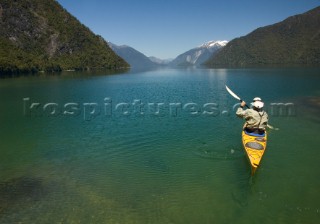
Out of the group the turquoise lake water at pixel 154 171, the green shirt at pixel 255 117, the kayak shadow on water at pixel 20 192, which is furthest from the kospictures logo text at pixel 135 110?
the kayak shadow on water at pixel 20 192

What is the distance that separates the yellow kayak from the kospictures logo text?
1557 cm

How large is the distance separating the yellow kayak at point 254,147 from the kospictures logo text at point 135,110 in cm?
1557

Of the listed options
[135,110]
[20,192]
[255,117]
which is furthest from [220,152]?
[135,110]

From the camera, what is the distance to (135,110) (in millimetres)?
41031

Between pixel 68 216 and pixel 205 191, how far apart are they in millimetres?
7495

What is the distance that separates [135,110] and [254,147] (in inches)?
934

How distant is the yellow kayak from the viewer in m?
18.1

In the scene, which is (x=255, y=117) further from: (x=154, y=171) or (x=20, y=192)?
(x=20, y=192)

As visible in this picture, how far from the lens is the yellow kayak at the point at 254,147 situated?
711 inches

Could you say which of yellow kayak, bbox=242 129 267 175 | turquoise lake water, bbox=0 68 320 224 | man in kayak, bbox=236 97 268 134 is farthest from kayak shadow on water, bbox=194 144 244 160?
man in kayak, bbox=236 97 268 134

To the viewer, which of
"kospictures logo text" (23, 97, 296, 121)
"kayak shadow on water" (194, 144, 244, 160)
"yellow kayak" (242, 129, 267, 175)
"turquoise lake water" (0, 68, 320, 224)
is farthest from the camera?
"kospictures logo text" (23, 97, 296, 121)

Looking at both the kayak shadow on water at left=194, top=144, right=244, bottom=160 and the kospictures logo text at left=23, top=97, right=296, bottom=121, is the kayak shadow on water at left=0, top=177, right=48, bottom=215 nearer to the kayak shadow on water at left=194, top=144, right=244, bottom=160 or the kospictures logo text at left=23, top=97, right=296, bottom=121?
the kayak shadow on water at left=194, top=144, right=244, bottom=160

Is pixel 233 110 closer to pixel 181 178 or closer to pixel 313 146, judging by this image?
pixel 313 146

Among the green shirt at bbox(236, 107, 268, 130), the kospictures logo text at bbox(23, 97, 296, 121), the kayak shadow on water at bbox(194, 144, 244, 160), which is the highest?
the green shirt at bbox(236, 107, 268, 130)
